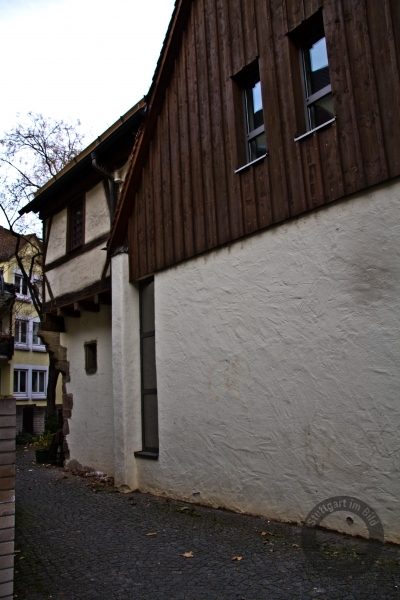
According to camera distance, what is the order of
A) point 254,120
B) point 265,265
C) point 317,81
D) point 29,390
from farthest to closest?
1. point 29,390
2. point 254,120
3. point 265,265
4. point 317,81

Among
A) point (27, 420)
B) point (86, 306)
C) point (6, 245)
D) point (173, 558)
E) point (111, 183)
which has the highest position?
point (6, 245)

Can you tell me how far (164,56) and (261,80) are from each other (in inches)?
96.6

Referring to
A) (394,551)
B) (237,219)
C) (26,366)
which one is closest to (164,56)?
(237,219)

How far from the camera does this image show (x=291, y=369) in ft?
19.5

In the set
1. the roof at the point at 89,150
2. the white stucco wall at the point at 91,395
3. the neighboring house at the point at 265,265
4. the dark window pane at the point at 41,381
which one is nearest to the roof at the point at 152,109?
the neighboring house at the point at 265,265

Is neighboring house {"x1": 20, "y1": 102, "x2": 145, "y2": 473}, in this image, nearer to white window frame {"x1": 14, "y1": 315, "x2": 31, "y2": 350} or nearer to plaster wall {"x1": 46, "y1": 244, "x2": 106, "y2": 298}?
plaster wall {"x1": 46, "y1": 244, "x2": 106, "y2": 298}

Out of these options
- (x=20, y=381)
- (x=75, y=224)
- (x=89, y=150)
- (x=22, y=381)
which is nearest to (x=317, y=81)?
(x=89, y=150)

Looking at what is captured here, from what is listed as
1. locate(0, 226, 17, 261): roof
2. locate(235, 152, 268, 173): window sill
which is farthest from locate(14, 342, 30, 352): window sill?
locate(235, 152, 268, 173): window sill

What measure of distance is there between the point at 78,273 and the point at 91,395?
2.61 meters

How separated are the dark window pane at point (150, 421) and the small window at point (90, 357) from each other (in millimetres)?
2773

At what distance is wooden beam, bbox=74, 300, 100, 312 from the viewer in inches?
429

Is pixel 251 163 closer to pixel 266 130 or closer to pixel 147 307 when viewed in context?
pixel 266 130

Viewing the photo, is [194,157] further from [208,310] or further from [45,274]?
[45,274]

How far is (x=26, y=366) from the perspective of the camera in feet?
101
